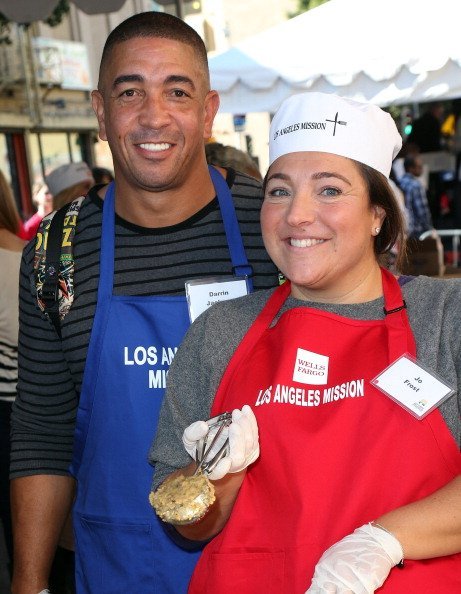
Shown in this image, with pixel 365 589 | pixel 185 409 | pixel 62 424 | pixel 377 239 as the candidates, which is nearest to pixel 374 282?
pixel 377 239

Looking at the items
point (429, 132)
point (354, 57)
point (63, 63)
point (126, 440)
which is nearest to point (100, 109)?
point (126, 440)

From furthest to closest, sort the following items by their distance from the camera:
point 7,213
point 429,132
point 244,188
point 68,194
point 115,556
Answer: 1. point 429,132
2. point 68,194
3. point 7,213
4. point 244,188
5. point 115,556

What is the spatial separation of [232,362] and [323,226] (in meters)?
0.32

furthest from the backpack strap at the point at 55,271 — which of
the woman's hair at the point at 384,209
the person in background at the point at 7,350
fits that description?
the person in background at the point at 7,350

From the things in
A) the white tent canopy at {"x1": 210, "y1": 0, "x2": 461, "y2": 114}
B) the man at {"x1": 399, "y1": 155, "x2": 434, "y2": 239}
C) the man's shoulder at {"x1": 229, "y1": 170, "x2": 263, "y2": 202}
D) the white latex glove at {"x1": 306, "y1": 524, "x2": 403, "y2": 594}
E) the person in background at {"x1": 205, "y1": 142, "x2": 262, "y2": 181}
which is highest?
the white tent canopy at {"x1": 210, "y1": 0, "x2": 461, "y2": 114}

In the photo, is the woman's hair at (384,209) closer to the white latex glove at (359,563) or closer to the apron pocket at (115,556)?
the white latex glove at (359,563)

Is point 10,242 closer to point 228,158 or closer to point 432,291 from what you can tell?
point 228,158

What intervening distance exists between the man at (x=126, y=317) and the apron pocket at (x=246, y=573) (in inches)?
15.6

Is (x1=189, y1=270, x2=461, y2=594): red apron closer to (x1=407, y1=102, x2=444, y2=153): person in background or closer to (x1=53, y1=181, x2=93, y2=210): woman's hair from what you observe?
(x1=53, y1=181, x2=93, y2=210): woman's hair

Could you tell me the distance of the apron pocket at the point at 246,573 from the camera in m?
1.52

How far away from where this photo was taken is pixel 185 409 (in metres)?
1.75

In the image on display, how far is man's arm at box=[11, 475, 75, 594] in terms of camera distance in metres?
2.17

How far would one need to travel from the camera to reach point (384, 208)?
1760mm

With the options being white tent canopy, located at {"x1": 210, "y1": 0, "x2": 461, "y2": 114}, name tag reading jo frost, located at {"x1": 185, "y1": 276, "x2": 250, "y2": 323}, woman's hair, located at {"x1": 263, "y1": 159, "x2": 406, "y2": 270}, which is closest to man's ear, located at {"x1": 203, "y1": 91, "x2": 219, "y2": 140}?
name tag reading jo frost, located at {"x1": 185, "y1": 276, "x2": 250, "y2": 323}
